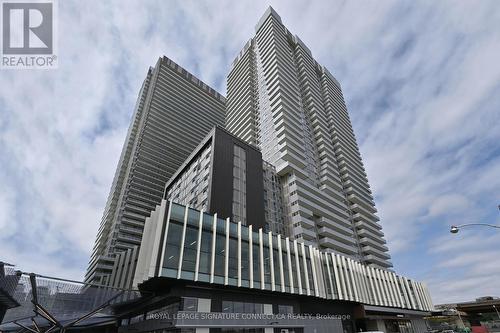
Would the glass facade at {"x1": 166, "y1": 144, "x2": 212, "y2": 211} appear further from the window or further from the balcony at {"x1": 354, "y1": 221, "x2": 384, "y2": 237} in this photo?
the balcony at {"x1": 354, "y1": 221, "x2": 384, "y2": 237}

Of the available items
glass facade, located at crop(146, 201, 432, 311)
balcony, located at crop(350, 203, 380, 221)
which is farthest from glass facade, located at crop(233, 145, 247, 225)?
balcony, located at crop(350, 203, 380, 221)

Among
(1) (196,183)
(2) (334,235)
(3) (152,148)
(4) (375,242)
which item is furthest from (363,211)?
(3) (152,148)

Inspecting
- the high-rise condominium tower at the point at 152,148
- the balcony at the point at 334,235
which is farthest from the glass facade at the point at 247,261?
the high-rise condominium tower at the point at 152,148

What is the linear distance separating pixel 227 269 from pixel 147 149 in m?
85.6

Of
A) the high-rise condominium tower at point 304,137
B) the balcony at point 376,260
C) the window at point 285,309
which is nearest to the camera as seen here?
the window at point 285,309

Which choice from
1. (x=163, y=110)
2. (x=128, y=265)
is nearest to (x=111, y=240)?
(x=128, y=265)

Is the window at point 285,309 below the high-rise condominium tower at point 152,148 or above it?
below

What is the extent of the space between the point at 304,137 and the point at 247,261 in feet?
187

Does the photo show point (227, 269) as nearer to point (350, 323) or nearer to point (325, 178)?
point (350, 323)

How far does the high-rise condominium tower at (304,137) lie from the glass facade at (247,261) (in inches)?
574

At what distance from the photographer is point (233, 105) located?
105m

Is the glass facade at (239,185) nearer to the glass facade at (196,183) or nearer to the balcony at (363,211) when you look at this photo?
the glass facade at (196,183)

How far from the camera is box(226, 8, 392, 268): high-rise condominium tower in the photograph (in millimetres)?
70125

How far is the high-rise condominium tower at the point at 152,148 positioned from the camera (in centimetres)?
8906
